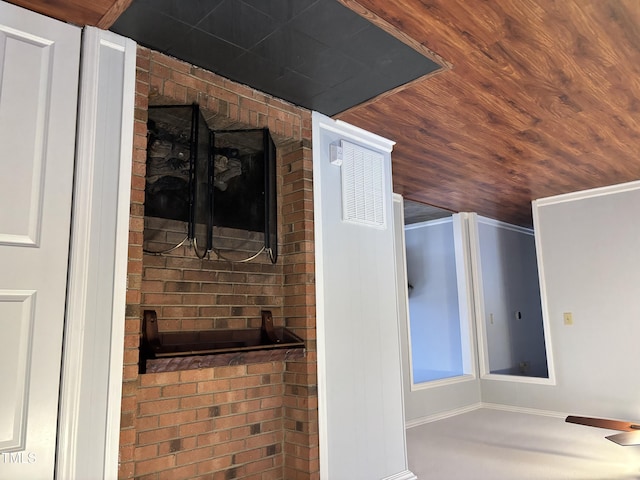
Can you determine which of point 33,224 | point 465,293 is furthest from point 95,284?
point 465,293

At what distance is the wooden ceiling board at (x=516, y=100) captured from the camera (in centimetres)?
195

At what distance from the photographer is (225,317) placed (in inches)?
98.4

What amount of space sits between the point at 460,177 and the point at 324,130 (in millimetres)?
1762

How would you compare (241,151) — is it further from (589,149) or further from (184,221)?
(589,149)

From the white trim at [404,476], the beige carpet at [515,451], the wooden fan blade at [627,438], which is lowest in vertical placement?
the beige carpet at [515,451]

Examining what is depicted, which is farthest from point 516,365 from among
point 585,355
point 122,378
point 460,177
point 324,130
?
point 122,378

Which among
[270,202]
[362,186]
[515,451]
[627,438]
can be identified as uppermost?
[362,186]

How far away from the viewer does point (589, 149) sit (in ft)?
11.5

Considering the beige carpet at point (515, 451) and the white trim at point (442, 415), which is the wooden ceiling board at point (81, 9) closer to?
the beige carpet at point (515, 451)

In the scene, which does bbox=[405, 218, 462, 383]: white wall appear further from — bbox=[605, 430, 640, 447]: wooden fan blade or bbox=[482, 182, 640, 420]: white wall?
bbox=[605, 430, 640, 447]: wooden fan blade

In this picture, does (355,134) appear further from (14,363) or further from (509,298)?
(509,298)

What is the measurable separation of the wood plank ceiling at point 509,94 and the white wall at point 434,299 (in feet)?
5.30

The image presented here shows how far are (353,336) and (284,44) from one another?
5.25 ft

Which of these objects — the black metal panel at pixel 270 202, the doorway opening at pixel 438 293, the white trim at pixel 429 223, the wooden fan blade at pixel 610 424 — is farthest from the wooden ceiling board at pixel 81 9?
the white trim at pixel 429 223
